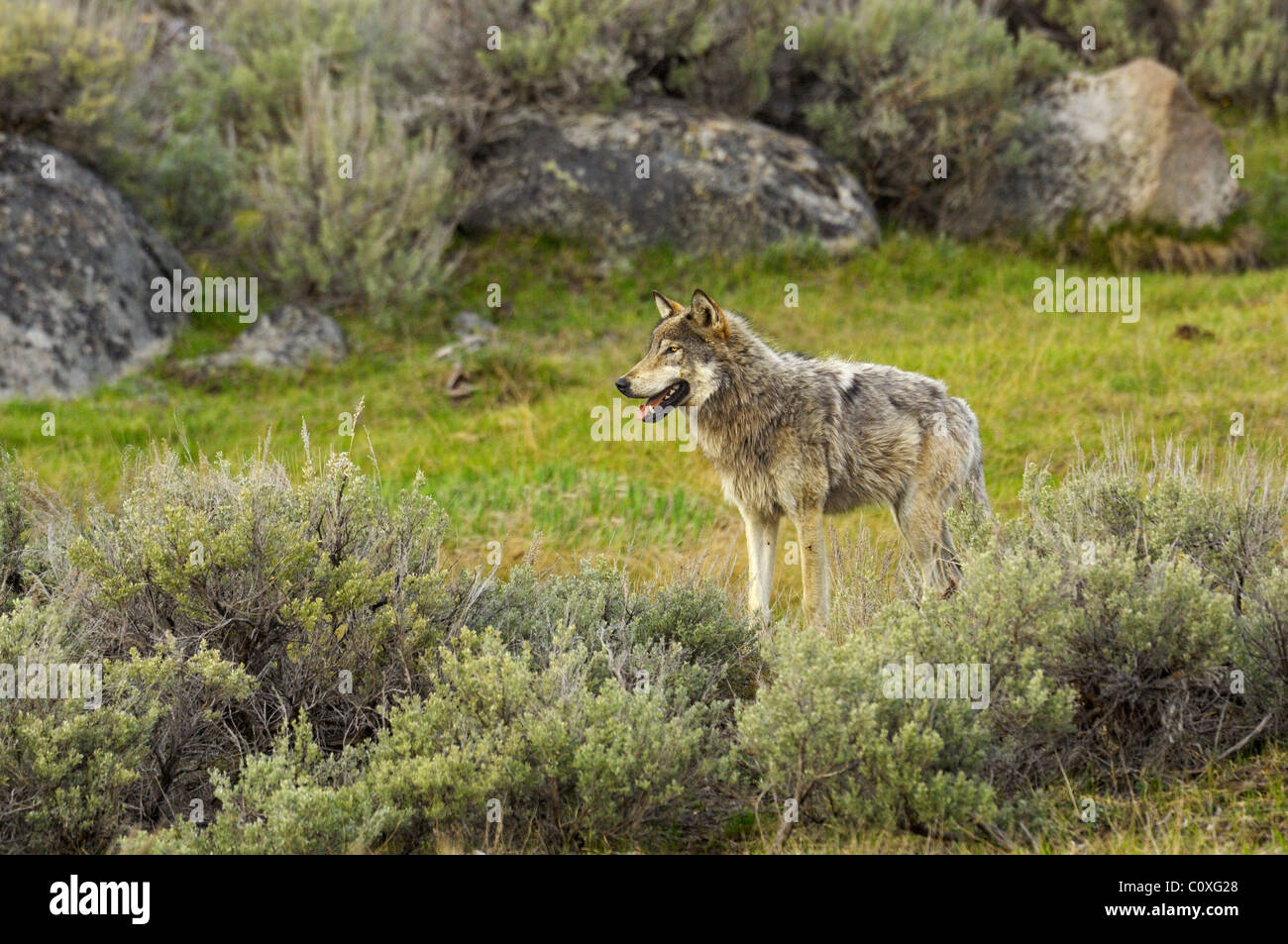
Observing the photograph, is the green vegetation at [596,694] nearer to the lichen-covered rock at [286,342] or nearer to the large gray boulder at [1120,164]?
the lichen-covered rock at [286,342]

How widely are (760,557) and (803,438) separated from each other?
0.78 meters

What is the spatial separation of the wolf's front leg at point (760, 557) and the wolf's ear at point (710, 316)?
113 cm

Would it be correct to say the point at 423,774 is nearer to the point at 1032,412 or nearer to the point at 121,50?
the point at 1032,412

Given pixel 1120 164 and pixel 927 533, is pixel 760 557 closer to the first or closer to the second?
pixel 927 533

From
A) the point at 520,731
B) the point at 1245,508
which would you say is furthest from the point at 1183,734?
the point at 520,731

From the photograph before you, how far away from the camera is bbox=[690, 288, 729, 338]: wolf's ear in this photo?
24.4ft

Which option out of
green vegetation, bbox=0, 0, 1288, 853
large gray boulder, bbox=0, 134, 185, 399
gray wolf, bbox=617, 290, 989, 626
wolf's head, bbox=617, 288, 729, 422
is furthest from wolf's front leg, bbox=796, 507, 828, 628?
large gray boulder, bbox=0, 134, 185, 399

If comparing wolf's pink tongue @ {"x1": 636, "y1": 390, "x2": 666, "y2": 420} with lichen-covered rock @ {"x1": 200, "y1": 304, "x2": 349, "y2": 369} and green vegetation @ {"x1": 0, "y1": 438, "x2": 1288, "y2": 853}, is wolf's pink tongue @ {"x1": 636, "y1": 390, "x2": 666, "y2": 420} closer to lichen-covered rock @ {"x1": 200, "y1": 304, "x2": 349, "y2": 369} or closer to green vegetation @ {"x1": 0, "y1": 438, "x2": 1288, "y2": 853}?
green vegetation @ {"x1": 0, "y1": 438, "x2": 1288, "y2": 853}

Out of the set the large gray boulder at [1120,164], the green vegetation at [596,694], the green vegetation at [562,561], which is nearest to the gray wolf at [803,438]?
the green vegetation at [562,561]

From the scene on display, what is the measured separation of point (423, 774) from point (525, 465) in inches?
251

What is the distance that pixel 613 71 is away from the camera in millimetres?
16297

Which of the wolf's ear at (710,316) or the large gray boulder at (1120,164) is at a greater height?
the large gray boulder at (1120,164)

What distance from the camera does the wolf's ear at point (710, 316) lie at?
293 inches

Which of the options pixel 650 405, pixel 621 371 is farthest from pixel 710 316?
pixel 621 371
